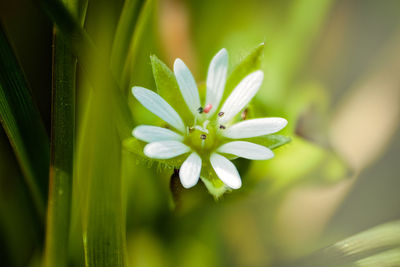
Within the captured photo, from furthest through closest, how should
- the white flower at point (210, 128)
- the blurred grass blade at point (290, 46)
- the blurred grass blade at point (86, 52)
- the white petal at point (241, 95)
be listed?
1. the blurred grass blade at point (290, 46)
2. the white petal at point (241, 95)
3. the white flower at point (210, 128)
4. the blurred grass blade at point (86, 52)

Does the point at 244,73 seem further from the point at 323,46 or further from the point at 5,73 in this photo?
the point at 323,46

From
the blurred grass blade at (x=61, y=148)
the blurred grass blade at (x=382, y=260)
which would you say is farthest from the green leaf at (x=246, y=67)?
the blurred grass blade at (x=382, y=260)

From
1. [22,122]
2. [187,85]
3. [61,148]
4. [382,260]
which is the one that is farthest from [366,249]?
[22,122]

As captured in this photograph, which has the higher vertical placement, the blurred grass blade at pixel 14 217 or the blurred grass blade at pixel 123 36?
the blurred grass blade at pixel 123 36

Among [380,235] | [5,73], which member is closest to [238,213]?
[380,235]

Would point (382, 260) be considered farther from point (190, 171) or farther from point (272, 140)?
point (190, 171)

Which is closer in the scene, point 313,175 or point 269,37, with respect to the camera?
point 313,175

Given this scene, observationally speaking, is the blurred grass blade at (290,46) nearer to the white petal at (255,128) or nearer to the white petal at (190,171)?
the white petal at (255,128)
